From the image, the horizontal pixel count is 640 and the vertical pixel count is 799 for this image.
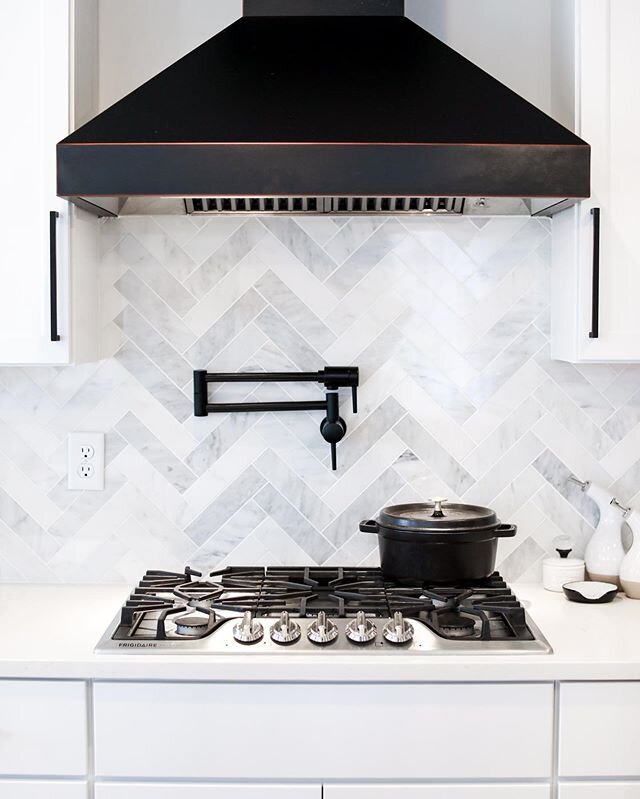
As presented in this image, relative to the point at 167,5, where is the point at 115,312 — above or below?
below

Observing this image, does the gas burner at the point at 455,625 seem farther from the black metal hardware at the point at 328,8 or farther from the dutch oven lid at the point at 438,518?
the black metal hardware at the point at 328,8

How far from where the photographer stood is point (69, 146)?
5.67 ft

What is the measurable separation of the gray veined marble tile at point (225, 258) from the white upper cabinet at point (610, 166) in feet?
2.52

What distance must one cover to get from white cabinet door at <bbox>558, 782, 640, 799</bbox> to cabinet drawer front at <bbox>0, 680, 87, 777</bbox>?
873 mm

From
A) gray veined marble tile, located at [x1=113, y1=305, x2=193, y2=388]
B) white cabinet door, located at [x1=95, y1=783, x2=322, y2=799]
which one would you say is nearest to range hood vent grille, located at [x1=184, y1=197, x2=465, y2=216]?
gray veined marble tile, located at [x1=113, y1=305, x2=193, y2=388]

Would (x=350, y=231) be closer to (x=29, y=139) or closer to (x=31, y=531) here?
(x=29, y=139)

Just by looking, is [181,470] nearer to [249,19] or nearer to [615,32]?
[249,19]

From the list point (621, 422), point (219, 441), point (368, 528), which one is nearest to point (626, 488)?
point (621, 422)

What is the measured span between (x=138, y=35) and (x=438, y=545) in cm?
142

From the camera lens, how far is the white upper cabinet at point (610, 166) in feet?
6.31

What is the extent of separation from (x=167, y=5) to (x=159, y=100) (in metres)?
0.59

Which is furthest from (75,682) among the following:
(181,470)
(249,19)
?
(249,19)

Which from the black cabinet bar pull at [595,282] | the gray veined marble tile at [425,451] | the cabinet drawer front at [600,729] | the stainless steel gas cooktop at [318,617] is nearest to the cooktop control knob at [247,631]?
the stainless steel gas cooktop at [318,617]

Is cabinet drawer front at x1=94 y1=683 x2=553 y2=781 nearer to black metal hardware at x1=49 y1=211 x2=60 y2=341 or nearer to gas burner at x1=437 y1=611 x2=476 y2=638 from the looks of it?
gas burner at x1=437 y1=611 x2=476 y2=638
